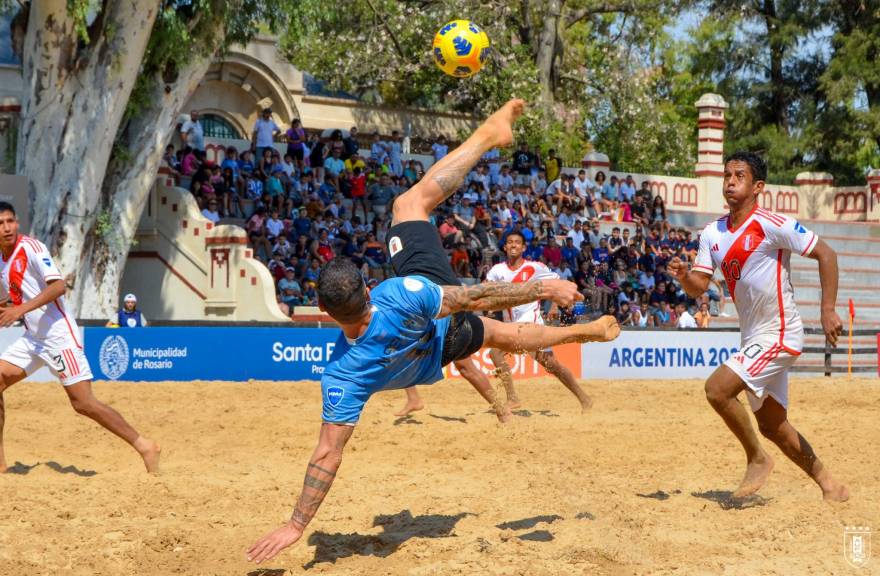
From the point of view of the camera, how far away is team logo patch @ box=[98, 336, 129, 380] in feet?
49.8

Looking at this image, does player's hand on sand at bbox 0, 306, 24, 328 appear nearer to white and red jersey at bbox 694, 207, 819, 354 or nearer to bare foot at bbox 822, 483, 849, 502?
white and red jersey at bbox 694, 207, 819, 354

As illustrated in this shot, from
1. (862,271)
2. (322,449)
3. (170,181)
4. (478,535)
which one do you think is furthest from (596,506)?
(862,271)

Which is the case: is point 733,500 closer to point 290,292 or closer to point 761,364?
point 761,364

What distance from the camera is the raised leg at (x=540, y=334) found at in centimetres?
657

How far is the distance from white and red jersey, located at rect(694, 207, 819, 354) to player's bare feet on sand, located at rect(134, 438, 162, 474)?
14.1 ft

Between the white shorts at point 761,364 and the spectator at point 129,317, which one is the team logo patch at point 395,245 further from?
the spectator at point 129,317

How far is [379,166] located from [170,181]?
A: 472cm

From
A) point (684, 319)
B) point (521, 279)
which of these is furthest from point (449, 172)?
point (684, 319)

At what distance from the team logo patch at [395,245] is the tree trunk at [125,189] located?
1177 centimetres

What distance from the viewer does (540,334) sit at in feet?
21.6

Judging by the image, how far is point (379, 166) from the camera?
23.4m

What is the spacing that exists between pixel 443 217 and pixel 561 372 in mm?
10735

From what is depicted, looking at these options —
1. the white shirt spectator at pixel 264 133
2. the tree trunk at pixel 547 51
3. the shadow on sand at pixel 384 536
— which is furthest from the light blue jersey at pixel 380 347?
the tree trunk at pixel 547 51

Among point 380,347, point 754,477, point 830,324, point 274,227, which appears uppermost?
point 274,227
